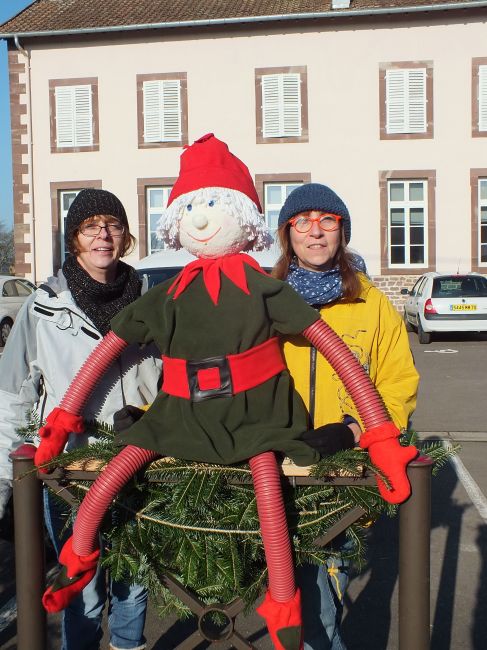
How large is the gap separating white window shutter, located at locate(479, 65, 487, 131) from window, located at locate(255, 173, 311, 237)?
5073 mm

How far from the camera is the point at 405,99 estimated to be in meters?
21.8

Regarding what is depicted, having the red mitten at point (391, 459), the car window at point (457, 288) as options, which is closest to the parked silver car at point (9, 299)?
the car window at point (457, 288)

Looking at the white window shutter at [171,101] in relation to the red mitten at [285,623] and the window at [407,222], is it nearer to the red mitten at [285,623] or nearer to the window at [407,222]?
the window at [407,222]

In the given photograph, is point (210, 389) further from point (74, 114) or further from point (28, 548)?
point (74, 114)

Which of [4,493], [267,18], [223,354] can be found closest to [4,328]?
→ [267,18]

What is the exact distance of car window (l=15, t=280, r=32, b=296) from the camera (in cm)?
1756

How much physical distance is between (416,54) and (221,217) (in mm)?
21500

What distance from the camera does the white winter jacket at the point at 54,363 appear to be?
2.58m

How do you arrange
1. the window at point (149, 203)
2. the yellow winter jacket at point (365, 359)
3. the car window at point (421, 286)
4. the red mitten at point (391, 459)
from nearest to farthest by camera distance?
the red mitten at point (391, 459) < the yellow winter jacket at point (365, 359) < the car window at point (421, 286) < the window at point (149, 203)

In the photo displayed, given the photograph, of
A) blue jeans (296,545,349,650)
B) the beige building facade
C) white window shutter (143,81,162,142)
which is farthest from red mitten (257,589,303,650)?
white window shutter (143,81,162,142)

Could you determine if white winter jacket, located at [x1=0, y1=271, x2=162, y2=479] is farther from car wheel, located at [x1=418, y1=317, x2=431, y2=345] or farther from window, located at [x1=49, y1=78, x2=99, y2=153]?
window, located at [x1=49, y1=78, x2=99, y2=153]

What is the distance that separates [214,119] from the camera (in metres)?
22.3

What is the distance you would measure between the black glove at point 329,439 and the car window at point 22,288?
16.4 m

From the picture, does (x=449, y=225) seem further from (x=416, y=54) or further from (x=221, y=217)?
(x=221, y=217)
